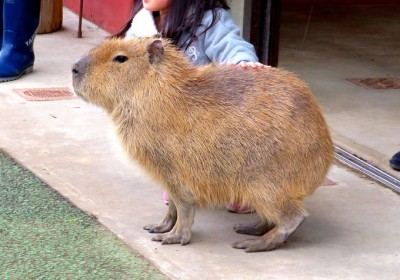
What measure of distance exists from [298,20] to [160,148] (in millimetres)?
5949

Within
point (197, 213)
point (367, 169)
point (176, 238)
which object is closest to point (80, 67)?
point (176, 238)

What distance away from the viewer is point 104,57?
4.44 m

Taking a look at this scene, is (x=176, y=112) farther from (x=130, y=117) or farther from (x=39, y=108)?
(x=39, y=108)

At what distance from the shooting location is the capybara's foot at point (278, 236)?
14.7ft

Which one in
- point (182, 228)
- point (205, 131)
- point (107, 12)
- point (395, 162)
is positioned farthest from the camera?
point (107, 12)

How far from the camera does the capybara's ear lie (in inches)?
173

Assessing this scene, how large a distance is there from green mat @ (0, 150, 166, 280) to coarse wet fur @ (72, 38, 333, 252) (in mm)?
325

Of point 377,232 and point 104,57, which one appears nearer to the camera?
point 104,57

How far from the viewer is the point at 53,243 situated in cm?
448

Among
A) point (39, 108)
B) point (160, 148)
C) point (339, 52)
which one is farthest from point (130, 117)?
point (339, 52)

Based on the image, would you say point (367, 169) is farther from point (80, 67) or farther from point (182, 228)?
point (80, 67)

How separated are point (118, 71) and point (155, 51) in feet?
0.62

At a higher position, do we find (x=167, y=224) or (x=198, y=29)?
(x=198, y=29)

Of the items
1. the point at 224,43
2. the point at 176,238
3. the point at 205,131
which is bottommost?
the point at 176,238
